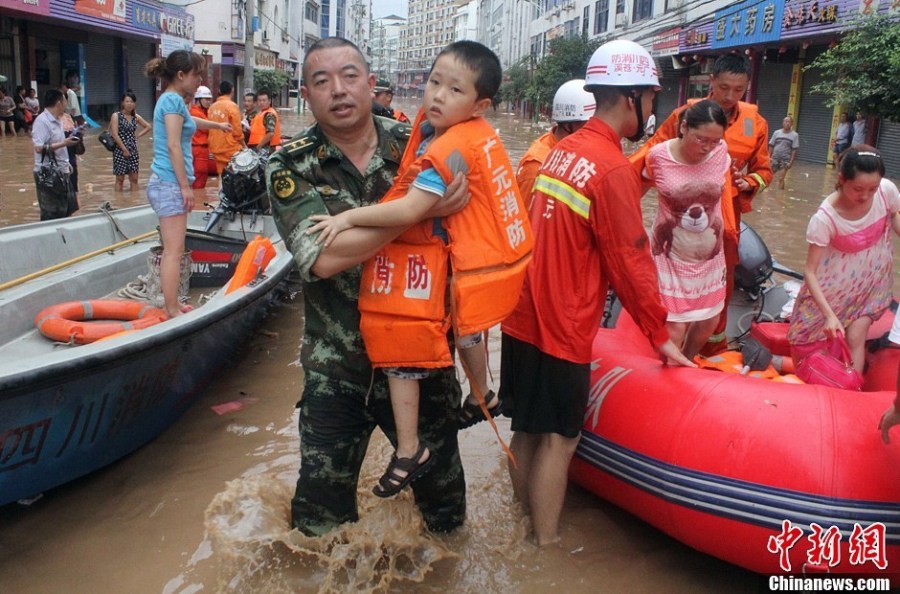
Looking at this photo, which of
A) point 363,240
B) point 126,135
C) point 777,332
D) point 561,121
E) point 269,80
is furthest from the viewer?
point 269,80

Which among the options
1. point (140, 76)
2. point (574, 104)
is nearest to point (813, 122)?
point (574, 104)

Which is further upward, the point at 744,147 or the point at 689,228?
the point at 744,147

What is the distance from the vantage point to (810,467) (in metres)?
2.71

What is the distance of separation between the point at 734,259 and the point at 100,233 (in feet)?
15.8

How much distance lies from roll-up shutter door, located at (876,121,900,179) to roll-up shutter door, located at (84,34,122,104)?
75.1 ft

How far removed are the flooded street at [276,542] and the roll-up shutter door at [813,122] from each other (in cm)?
1974

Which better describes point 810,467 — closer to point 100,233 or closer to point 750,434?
point 750,434

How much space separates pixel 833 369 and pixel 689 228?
934 mm

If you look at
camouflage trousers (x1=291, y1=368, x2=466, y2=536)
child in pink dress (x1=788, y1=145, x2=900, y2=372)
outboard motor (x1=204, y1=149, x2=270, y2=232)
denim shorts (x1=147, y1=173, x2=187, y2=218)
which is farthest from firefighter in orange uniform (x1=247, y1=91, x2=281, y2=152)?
camouflage trousers (x1=291, y1=368, x2=466, y2=536)

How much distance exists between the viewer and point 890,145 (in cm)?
1786

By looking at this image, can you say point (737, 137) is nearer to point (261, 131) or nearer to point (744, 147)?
point (744, 147)

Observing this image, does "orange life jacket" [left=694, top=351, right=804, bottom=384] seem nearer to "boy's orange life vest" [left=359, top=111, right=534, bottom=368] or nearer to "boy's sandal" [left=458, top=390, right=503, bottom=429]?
"boy's sandal" [left=458, top=390, right=503, bottom=429]

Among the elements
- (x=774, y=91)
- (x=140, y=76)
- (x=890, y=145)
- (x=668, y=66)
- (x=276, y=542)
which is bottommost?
(x=276, y=542)

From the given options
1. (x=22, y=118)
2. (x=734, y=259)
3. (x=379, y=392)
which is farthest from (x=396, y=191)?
(x=22, y=118)
